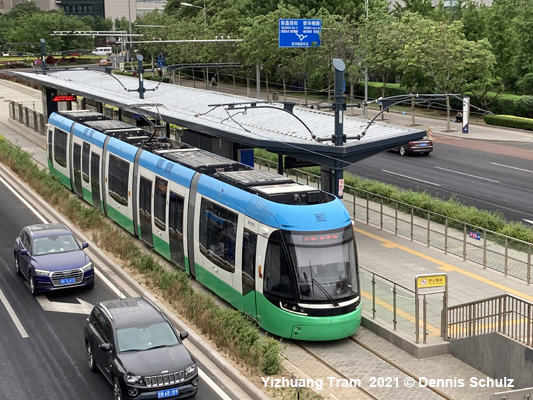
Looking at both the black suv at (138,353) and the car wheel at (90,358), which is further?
the car wheel at (90,358)

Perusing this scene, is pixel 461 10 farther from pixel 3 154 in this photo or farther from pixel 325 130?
pixel 325 130

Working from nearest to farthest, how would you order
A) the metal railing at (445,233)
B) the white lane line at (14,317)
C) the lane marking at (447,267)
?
the white lane line at (14,317), the lane marking at (447,267), the metal railing at (445,233)

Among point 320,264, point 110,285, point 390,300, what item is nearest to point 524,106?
point 110,285

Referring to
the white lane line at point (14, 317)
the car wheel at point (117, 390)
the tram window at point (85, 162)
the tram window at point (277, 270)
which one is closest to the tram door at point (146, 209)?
the white lane line at point (14, 317)

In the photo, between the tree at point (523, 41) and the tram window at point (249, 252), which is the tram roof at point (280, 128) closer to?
the tram window at point (249, 252)

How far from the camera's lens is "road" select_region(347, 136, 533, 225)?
34844 mm

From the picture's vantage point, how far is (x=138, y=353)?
560 inches

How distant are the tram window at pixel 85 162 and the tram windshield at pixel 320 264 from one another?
50.3 feet

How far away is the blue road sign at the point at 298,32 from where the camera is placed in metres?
56.0

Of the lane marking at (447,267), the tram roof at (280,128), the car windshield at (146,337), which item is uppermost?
the tram roof at (280,128)

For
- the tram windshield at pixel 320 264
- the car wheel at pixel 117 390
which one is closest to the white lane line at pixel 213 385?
the car wheel at pixel 117 390

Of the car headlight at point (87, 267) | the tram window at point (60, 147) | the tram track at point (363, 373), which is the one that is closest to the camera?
the tram track at point (363, 373)

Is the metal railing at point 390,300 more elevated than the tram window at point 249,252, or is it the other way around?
the tram window at point 249,252

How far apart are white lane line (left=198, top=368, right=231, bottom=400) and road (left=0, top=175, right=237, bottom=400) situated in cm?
5
